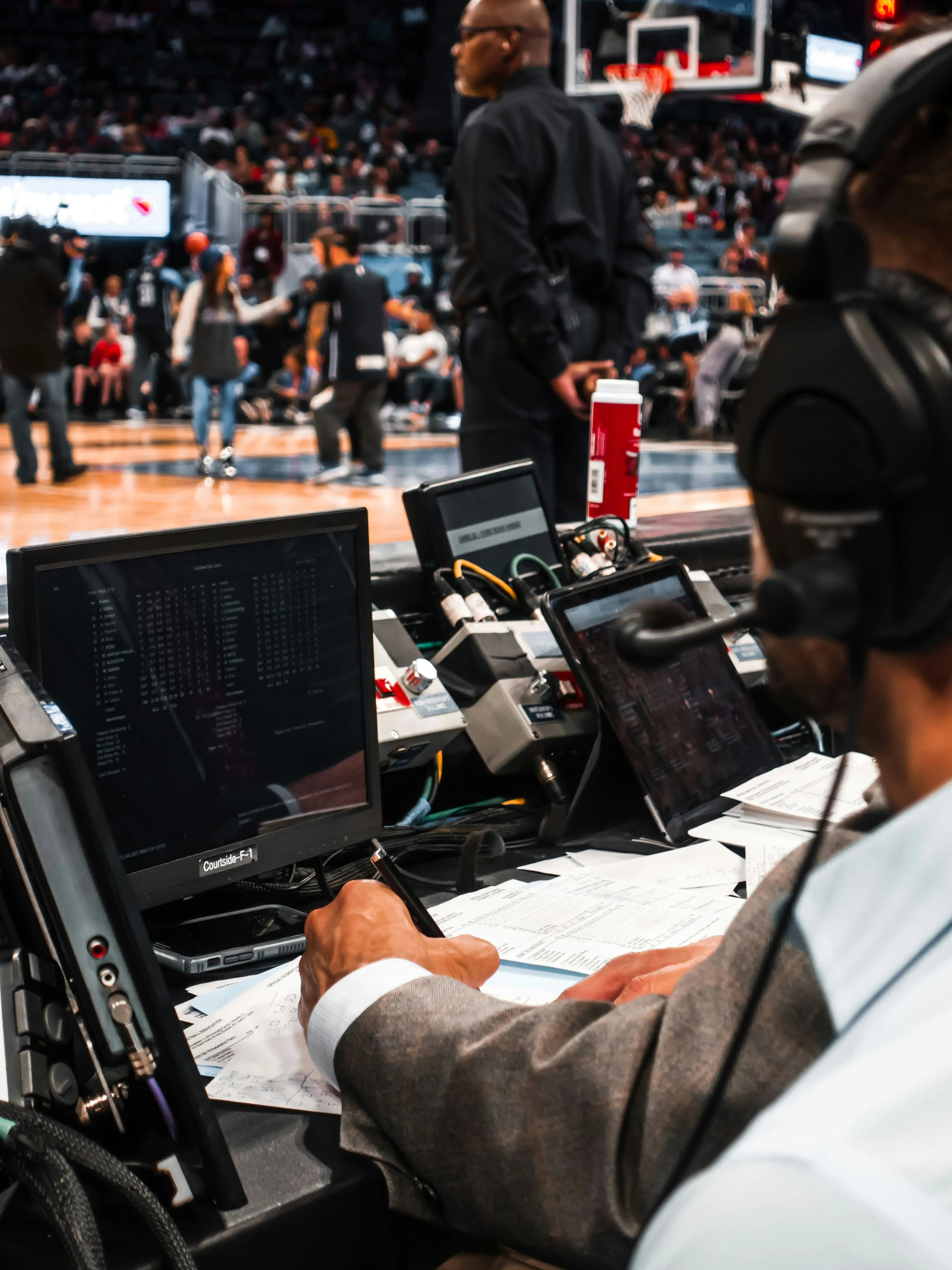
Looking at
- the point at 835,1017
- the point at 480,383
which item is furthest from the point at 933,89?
the point at 480,383

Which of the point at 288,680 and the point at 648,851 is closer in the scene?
the point at 288,680

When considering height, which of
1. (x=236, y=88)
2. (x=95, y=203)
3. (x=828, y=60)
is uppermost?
(x=236, y=88)

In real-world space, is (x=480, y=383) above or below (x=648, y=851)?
above

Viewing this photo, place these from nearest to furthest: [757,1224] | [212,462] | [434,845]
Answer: [757,1224], [434,845], [212,462]

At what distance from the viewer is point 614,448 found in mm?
1895

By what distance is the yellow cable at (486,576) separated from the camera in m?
1.69

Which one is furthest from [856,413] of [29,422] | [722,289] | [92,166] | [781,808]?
[92,166]

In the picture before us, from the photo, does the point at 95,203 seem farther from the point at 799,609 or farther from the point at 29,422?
the point at 799,609

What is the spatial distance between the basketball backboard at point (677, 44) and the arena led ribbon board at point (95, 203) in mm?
6697

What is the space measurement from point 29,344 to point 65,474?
2.42 ft

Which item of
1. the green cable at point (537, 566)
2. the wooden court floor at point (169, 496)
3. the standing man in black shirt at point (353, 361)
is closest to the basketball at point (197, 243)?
the wooden court floor at point (169, 496)

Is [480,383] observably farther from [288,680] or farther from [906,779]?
[906,779]

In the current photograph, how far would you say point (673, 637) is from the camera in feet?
1.76

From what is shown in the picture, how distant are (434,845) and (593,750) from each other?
198mm
